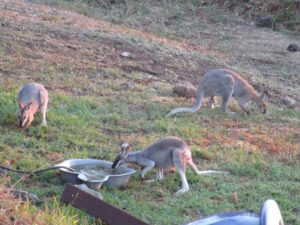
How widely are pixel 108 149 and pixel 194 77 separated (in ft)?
14.9

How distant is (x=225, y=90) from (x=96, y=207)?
517 centimetres

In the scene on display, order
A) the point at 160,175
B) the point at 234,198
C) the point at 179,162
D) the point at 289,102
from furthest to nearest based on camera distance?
the point at 289,102, the point at 160,175, the point at 179,162, the point at 234,198

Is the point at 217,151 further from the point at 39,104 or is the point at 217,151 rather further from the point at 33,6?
the point at 33,6

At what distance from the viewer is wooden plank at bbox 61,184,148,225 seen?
4.87 metres

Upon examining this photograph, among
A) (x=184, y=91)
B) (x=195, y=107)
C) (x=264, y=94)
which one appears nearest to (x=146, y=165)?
(x=195, y=107)

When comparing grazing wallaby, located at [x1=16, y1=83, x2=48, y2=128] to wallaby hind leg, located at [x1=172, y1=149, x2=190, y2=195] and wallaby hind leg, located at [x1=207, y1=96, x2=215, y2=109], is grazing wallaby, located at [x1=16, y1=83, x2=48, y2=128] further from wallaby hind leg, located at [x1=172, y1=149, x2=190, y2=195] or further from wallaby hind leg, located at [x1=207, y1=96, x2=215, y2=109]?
wallaby hind leg, located at [x1=207, y1=96, x2=215, y2=109]

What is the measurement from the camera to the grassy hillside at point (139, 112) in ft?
20.6

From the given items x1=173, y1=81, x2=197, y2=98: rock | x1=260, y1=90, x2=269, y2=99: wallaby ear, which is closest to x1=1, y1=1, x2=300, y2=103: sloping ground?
x1=260, y1=90, x2=269, y2=99: wallaby ear

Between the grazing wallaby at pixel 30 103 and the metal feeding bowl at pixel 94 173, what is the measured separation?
4.94 ft

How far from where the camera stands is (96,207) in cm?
518

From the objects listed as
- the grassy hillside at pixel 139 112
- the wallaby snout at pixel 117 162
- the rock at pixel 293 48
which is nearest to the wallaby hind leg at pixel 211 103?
the grassy hillside at pixel 139 112

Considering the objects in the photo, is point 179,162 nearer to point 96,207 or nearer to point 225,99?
point 96,207

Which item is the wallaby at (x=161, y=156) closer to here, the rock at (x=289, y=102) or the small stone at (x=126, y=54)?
the rock at (x=289, y=102)

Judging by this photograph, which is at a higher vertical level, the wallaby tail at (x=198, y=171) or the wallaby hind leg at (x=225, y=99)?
the wallaby tail at (x=198, y=171)
